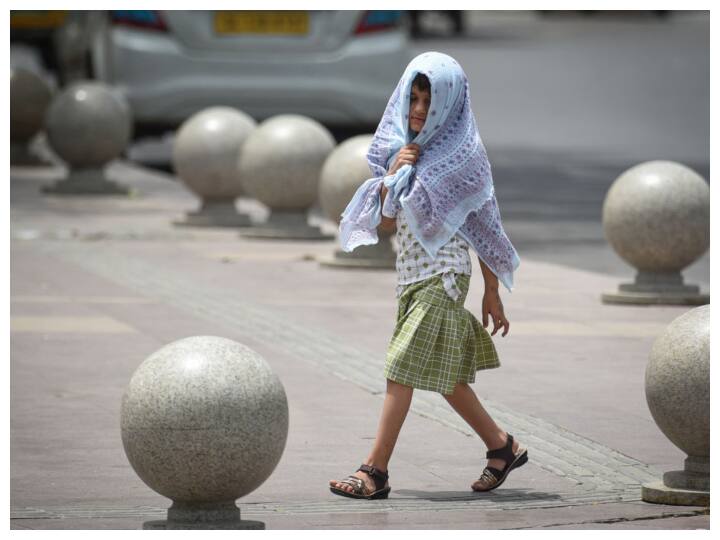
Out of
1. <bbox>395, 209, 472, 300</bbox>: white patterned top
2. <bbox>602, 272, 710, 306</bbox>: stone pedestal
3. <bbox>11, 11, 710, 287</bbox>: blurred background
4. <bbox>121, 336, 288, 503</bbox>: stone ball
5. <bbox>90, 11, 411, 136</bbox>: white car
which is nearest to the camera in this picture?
<bbox>121, 336, 288, 503</bbox>: stone ball

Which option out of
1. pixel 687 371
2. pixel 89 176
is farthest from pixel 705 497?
pixel 89 176

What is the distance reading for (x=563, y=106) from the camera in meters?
33.1

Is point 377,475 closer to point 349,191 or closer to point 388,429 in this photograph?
point 388,429

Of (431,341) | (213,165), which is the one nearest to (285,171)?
(213,165)

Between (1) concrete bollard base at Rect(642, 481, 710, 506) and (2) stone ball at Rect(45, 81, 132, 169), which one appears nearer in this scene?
(1) concrete bollard base at Rect(642, 481, 710, 506)

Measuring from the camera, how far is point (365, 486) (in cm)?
713

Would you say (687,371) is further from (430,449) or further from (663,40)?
(663,40)

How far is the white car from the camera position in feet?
67.2

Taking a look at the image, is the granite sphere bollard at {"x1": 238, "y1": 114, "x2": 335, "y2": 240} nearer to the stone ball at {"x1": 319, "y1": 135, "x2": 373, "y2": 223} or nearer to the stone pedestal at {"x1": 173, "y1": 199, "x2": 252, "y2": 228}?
the stone pedestal at {"x1": 173, "y1": 199, "x2": 252, "y2": 228}

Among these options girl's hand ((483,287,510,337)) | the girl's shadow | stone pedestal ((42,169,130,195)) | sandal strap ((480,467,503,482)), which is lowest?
stone pedestal ((42,169,130,195))

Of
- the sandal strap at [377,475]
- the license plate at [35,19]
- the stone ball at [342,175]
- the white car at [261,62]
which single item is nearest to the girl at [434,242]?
the sandal strap at [377,475]

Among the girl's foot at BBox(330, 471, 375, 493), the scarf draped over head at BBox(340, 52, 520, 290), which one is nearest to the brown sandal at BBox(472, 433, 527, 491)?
the girl's foot at BBox(330, 471, 375, 493)

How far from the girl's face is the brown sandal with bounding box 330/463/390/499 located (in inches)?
52.3

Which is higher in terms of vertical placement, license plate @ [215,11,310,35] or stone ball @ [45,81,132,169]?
license plate @ [215,11,310,35]
